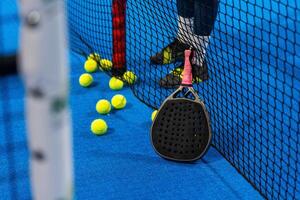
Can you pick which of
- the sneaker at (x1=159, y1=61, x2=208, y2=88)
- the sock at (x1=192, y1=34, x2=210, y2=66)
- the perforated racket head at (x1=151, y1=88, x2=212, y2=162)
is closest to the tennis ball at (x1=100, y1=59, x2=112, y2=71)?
the sneaker at (x1=159, y1=61, x2=208, y2=88)

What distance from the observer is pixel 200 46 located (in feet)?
6.91

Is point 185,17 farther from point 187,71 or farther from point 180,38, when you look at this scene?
point 187,71

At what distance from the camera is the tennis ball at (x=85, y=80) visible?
2.21 m

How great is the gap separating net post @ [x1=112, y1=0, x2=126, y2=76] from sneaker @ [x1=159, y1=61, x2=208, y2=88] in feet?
0.71

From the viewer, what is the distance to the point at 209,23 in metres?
2.15

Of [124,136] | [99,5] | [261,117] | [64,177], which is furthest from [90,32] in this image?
[64,177]

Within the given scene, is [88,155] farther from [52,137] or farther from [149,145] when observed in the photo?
[52,137]

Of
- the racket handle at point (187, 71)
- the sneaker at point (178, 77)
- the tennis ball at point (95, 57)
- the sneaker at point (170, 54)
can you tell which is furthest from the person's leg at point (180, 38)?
the racket handle at point (187, 71)

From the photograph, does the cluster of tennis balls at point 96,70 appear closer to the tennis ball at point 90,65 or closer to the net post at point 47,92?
the tennis ball at point 90,65

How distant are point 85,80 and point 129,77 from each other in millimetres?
198

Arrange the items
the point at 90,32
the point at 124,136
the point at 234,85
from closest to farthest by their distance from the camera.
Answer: the point at 124,136
the point at 234,85
the point at 90,32

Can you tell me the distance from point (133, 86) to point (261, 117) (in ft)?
2.10

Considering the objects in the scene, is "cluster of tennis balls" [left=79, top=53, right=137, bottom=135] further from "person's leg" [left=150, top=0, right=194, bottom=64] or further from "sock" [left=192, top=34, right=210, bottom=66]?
"sock" [left=192, top=34, right=210, bottom=66]

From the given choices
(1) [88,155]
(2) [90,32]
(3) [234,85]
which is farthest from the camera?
(2) [90,32]
